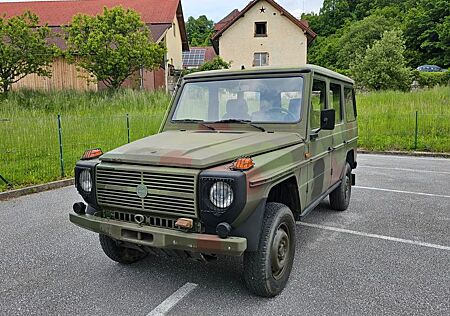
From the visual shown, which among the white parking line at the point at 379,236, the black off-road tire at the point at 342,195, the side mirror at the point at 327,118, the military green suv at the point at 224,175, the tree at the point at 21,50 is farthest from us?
the tree at the point at 21,50

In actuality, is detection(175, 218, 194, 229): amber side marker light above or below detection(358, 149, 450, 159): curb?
above

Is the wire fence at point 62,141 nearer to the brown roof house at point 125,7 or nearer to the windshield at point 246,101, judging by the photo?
the windshield at point 246,101

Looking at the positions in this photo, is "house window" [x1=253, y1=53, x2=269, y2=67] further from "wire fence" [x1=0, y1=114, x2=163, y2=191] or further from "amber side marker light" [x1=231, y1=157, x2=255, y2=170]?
"amber side marker light" [x1=231, y1=157, x2=255, y2=170]

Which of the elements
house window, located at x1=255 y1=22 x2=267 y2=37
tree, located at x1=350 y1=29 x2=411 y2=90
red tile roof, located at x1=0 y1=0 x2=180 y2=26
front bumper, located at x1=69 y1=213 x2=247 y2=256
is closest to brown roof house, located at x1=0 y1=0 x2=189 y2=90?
red tile roof, located at x1=0 y1=0 x2=180 y2=26

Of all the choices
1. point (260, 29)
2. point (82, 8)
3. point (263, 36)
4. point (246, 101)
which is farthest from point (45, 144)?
point (260, 29)

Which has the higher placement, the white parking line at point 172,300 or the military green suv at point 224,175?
the military green suv at point 224,175

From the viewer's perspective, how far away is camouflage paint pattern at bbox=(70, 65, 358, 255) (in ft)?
9.90

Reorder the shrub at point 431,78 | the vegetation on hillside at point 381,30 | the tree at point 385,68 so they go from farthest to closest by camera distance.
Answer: the vegetation on hillside at point 381,30 → the shrub at point 431,78 → the tree at point 385,68

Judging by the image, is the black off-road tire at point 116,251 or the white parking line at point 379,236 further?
the white parking line at point 379,236

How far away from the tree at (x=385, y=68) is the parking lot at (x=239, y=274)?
2476cm

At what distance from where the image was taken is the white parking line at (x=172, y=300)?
10.5 feet

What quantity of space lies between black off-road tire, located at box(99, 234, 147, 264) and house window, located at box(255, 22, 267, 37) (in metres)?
30.8

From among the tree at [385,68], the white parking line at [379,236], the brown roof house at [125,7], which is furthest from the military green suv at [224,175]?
the tree at [385,68]

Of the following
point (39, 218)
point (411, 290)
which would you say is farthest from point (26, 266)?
point (411, 290)
